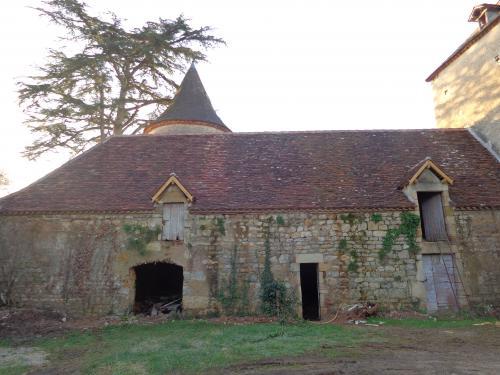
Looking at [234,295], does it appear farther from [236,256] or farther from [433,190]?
[433,190]

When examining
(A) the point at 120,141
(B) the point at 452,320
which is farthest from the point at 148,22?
(B) the point at 452,320

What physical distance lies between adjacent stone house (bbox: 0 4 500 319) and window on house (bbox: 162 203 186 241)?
31 mm

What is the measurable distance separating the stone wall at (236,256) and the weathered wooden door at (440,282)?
27 centimetres

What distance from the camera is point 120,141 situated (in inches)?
591

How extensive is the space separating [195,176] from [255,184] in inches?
82.1

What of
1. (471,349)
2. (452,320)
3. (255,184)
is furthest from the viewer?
(255,184)

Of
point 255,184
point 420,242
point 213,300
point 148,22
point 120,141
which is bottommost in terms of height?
point 213,300

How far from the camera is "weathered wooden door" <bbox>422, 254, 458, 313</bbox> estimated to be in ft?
36.5

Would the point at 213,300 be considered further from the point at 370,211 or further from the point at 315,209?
the point at 370,211

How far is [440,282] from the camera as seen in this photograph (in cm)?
1130

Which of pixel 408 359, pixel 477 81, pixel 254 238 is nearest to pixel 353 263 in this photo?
pixel 254 238

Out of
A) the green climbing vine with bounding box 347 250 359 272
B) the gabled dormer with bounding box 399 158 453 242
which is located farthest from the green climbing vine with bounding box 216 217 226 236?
the gabled dormer with bounding box 399 158 453 242

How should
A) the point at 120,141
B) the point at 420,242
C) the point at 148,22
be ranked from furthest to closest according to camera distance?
the point at 148,22 → the point at 120,141 → the point at 420,242

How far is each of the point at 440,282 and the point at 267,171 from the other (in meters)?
6.35
